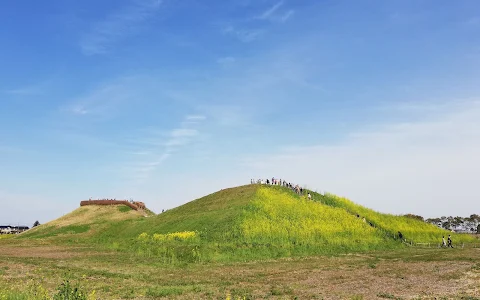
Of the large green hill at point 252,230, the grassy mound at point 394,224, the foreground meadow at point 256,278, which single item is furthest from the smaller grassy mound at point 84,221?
the grassy mound at point 394,224

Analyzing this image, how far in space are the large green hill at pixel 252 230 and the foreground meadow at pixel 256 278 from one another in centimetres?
570

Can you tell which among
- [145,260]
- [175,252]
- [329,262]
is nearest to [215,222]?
[175,252]

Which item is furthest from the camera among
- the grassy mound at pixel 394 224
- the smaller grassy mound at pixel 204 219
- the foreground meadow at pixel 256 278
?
the grassy mound at pixel 394 224

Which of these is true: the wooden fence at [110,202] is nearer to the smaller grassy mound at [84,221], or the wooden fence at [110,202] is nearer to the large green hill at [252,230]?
the smaller grassy mound at [84,221]

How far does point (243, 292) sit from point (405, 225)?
186ft

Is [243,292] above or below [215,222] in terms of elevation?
below

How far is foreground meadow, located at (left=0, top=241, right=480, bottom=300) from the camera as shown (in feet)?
72.4

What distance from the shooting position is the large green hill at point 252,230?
1772 inches

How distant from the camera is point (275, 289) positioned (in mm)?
23859

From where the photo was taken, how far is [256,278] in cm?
2853

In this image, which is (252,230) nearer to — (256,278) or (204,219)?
(204,219)

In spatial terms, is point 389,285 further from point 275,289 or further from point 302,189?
point 302,189

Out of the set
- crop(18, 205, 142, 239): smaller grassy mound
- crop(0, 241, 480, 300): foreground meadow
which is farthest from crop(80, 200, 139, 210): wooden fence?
crop(0, 241, 480, 300): foreground meadow

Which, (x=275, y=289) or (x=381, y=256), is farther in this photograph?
(x=381, y=256)
